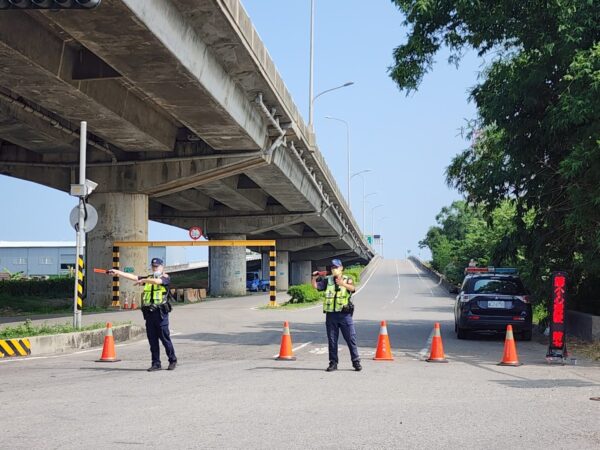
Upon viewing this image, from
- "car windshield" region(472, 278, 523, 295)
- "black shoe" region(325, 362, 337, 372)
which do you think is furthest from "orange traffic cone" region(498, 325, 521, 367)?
"car windshield" region(472, 278, 523, 295)

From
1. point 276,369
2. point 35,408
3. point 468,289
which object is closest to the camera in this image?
point 35,408

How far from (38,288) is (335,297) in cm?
3947

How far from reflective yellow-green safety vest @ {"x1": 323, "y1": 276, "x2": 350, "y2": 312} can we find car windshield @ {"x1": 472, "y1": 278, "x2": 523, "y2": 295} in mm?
7590

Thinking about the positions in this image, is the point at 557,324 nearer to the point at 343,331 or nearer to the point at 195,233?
the point at 343,331

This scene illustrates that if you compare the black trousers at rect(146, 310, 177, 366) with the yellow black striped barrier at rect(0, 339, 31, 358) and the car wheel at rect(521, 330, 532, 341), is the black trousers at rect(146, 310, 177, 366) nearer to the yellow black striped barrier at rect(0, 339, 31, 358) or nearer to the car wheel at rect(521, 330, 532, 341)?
the yellow black striped barrier at rect(0, 339, 31, 358)

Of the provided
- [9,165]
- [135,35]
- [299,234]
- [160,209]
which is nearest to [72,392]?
[135,35]

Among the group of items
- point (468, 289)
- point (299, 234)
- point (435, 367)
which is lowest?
point (435, 367)

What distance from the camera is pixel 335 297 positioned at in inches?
491

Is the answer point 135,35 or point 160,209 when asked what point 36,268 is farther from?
point 135,35

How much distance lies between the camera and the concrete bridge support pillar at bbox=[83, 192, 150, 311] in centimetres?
3300

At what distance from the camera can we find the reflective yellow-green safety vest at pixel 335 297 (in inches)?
490

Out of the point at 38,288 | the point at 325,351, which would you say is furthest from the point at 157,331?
the point at 38,288

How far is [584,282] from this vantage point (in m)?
20.9

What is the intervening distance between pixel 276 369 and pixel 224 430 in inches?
214
